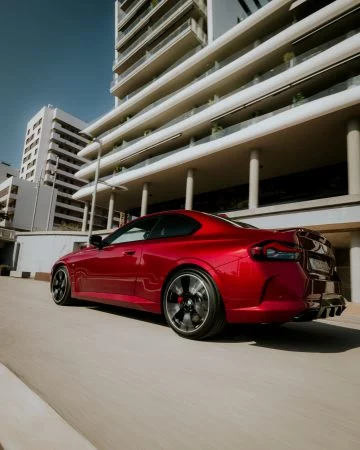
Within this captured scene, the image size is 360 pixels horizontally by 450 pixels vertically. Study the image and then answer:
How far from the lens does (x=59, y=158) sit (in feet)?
215

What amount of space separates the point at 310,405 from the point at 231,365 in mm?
630

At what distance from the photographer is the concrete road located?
42.1 inches

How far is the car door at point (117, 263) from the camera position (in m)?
3.46

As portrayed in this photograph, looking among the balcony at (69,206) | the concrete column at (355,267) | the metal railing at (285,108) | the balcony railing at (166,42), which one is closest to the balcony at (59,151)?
the balcony at (69,206)

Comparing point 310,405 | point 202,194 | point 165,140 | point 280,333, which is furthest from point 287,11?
point 310,405

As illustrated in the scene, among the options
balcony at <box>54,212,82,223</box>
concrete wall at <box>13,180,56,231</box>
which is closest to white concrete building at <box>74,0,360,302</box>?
concrete wall at <box>13,180,56,231</box>

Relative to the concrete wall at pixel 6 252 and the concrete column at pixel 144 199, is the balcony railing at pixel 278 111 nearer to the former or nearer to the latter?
the concrete column at pixel 144 199

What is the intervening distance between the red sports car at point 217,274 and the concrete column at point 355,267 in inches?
410

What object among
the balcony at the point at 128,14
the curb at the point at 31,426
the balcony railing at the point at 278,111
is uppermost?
the balcony at the point at 128,14

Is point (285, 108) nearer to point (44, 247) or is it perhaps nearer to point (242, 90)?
point (242, 90)

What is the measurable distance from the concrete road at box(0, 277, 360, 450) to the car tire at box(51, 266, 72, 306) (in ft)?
4.99

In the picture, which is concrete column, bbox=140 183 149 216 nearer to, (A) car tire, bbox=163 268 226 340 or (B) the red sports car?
(B) the red sports car

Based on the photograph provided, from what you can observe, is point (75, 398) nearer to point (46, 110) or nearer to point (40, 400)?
point (40, 400)

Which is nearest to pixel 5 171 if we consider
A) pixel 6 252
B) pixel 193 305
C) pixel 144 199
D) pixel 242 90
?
pixel 6 252
